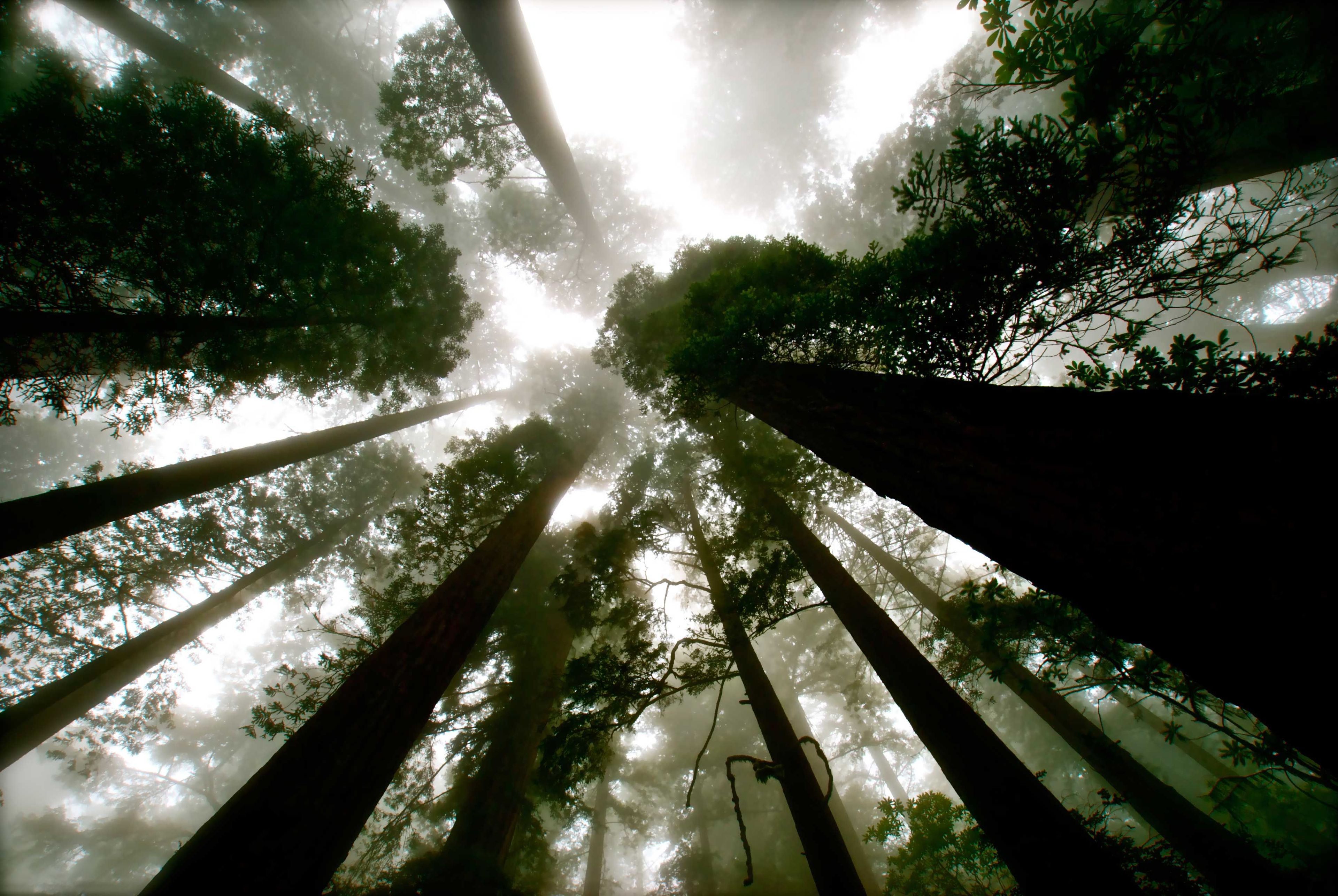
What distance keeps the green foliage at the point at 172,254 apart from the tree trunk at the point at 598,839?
1586 centimetres

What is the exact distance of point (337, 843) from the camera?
311 cm

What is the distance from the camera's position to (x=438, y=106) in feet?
37.1

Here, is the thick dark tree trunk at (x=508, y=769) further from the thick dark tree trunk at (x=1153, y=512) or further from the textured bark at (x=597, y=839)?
the textured bark at (x=597, y=839)

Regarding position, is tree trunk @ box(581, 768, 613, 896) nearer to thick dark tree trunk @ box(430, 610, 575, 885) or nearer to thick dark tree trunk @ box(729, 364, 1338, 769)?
thick dark tree trunk @ box(430, 610, 575, 885)

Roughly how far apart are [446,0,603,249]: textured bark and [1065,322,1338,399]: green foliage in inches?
460

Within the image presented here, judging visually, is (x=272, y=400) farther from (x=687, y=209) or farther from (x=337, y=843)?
(x=687, y=209)

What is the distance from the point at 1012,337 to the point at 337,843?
664cm

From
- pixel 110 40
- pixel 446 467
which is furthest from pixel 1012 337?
pixel 110 40

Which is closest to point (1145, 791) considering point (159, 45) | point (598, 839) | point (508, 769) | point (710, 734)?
point (710, 734)

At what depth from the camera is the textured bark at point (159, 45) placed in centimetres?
1436

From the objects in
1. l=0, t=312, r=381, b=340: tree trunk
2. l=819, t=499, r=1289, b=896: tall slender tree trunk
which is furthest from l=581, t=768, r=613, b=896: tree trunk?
l=0, t=312, r=381, b=340: tree trunk

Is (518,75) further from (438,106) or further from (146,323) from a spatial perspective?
(146,323)

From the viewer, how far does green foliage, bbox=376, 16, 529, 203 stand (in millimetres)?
10945

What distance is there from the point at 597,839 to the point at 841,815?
10072 millimetres
